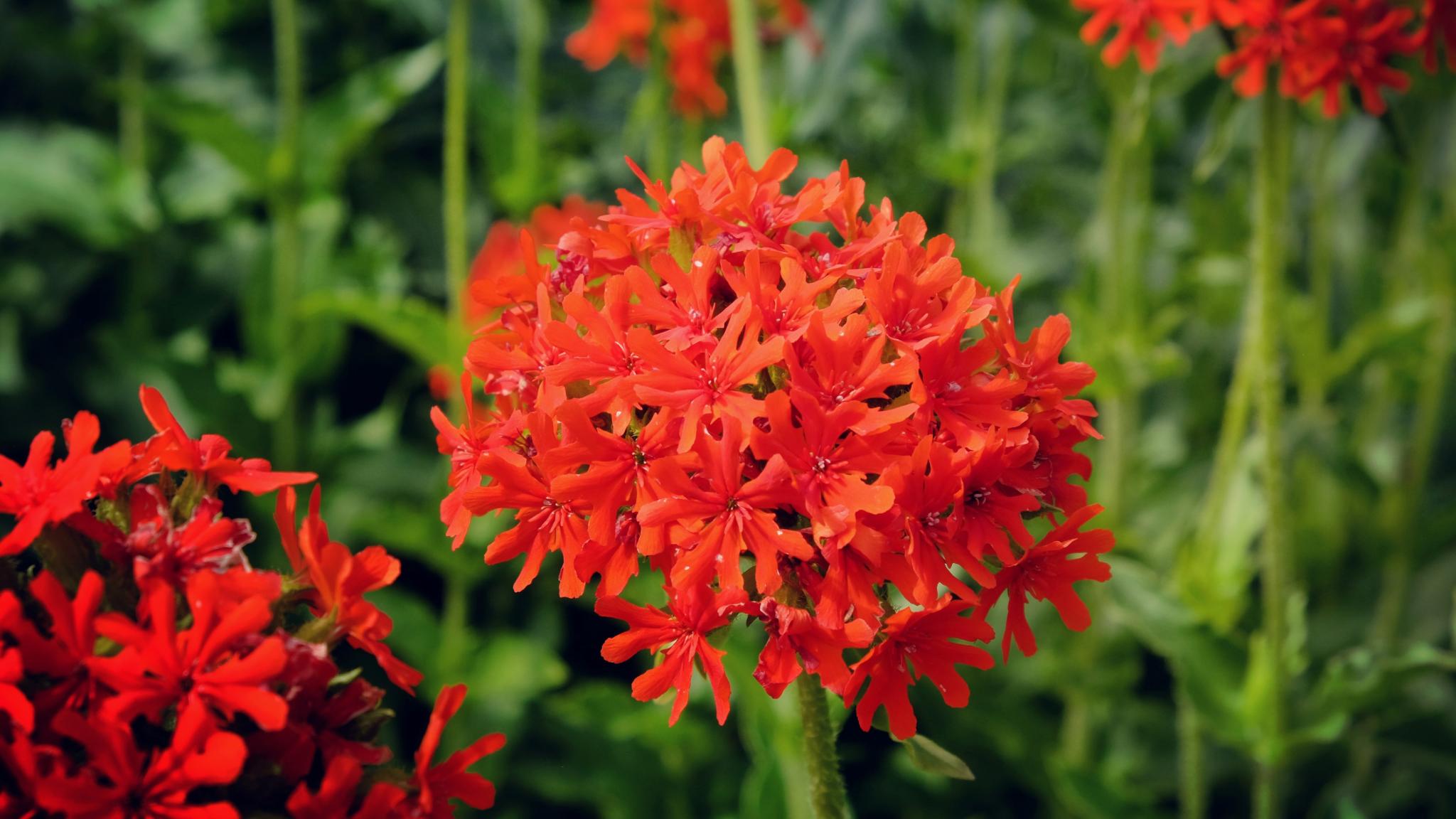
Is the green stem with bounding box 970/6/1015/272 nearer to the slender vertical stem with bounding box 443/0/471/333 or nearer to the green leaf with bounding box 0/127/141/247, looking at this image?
the slender vertical stem with bounding box 443/0/471/333

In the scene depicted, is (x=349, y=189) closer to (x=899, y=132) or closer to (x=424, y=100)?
(x=424, y=100)

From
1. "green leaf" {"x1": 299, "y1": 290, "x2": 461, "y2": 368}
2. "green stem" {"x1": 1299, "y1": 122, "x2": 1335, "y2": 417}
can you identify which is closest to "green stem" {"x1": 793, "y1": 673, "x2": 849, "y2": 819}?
"green leaf" {"x1": 299, "y1": 290, "x2": 461, "y2": 368}

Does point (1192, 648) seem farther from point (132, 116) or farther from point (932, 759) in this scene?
point (132, 116)

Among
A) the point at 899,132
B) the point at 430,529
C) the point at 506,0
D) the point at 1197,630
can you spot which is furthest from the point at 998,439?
the point at 506,0

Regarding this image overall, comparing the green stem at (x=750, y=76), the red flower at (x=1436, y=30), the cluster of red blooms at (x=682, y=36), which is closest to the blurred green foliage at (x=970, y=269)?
the cluster of red blooms at (x=682, y=36)

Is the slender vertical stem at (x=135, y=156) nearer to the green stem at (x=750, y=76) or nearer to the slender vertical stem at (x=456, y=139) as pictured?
the slender vertical stem at (x=456, y=139)
